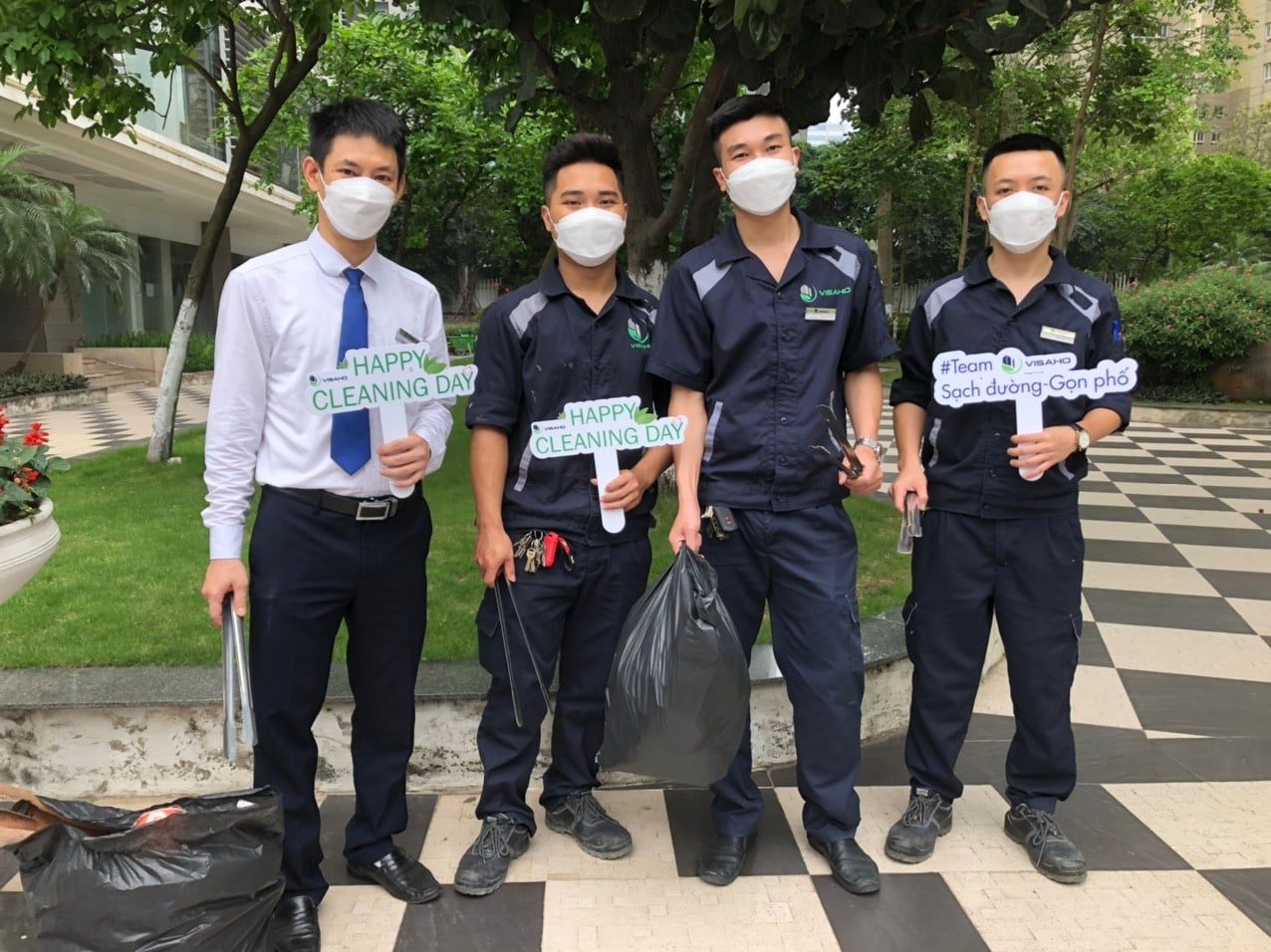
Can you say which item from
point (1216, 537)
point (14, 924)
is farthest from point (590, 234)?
point (1216, 537)

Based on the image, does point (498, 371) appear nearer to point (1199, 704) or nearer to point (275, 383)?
point (275, 383)

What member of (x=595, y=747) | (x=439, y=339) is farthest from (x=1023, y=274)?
(x=595, y=747)

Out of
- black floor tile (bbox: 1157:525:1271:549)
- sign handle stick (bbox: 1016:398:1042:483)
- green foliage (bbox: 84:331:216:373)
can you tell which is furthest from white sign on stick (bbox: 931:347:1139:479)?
green foliage (bbox: 84:331:216:373)

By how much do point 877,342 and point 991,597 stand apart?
76cm

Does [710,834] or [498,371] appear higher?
[498,371]

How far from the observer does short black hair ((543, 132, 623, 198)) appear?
232cm

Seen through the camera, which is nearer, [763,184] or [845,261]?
[763,184]

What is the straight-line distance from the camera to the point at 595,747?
104 inches

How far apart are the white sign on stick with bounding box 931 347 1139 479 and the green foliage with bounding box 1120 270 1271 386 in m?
11.1

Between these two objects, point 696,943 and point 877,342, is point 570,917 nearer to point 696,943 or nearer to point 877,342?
point 696,943

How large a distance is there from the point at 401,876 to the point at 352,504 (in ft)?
3.17

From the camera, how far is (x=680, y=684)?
7.21 ft

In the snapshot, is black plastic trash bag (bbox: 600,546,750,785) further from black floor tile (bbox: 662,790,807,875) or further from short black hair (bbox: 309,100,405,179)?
short black hair (bbox: 309,100,405,179)

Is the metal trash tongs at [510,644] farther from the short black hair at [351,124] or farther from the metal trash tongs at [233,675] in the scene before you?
the short black hair at [351,124]
